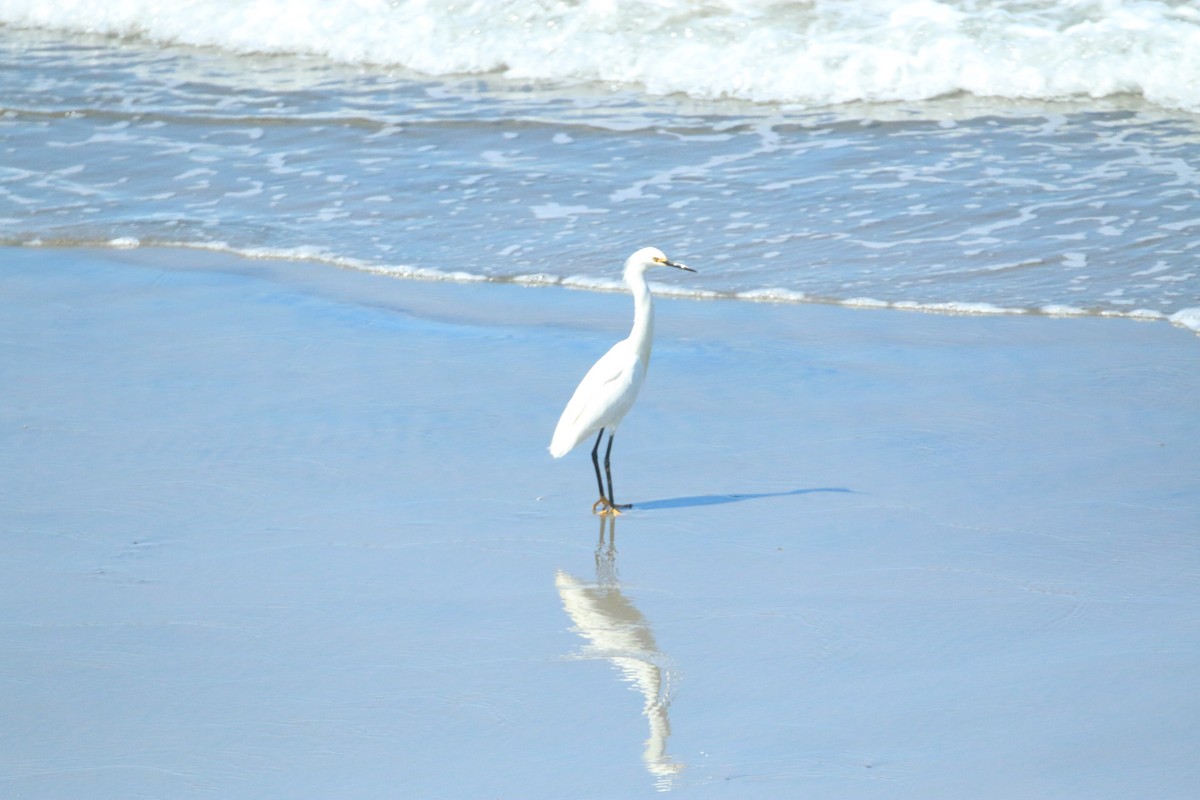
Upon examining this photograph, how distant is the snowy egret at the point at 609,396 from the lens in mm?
4523

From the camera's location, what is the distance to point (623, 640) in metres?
3.60

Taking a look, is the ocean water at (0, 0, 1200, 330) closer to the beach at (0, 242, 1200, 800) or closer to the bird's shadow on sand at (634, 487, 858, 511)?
the beach at (0, 242, 1200, 800)

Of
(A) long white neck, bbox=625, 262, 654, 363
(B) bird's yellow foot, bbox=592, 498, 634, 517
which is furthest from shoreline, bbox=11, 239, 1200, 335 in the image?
(B) bird's yellow foot, bbox=592, 498, 634, 517

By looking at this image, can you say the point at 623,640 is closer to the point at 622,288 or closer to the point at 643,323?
the point at 643,323

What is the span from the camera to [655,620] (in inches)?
146

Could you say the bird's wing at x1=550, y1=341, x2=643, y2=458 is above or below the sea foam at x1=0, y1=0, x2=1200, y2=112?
below

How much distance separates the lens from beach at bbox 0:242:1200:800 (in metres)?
3.08

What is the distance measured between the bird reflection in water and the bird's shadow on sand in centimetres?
28

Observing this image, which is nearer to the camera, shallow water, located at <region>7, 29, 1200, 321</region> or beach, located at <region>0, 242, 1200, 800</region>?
beach, located at <region>0, 242, 1200, 800</region>

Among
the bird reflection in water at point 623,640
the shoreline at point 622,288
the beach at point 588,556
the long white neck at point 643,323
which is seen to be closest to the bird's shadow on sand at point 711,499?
the beach at point 588,556

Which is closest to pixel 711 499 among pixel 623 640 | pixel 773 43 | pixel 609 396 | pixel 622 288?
pixel 609 396

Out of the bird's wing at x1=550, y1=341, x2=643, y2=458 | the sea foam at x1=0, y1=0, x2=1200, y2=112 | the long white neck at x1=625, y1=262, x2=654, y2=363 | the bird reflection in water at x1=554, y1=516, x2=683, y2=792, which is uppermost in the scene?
the sea foam at x1=0, y1=0, x2=1200, y2=112

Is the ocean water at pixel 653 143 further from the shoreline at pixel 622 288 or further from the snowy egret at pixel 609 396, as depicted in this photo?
the snowy egret at pixel 609 396

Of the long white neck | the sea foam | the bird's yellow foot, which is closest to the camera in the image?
the bird's yellow foot
